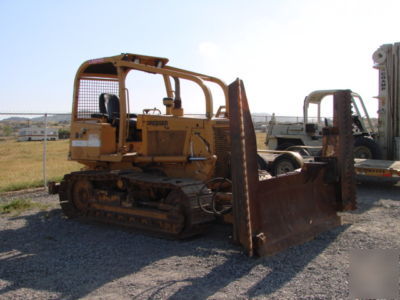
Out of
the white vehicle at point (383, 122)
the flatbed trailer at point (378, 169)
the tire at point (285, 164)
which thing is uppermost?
the white vehicle at point (383, 122)

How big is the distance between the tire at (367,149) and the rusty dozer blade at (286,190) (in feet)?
20.9

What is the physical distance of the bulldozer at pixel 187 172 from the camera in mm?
4777

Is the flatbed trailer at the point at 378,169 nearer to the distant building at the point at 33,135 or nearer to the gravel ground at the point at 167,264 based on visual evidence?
the gravel ground at the point at 167,264

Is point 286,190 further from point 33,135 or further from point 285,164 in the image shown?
point 33,135

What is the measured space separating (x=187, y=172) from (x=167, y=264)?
6.77ft

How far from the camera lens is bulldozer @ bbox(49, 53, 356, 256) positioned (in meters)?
4.78

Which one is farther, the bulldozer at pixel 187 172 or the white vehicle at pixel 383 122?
the white vehicle at pixel 383 122

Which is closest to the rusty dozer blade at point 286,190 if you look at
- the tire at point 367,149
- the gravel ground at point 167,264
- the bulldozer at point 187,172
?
the bulldozer at point 187,172

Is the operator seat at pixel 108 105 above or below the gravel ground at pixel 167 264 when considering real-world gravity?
above

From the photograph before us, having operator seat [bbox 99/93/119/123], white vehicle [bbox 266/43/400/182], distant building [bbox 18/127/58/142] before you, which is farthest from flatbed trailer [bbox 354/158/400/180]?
distant building [bbox 18/127/58/142]

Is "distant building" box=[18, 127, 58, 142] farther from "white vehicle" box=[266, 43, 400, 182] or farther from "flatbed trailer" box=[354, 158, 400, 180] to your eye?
"flatbed trailer" box=[354, 158, 400, 180]

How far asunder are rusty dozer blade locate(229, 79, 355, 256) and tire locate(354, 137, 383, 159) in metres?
6.37

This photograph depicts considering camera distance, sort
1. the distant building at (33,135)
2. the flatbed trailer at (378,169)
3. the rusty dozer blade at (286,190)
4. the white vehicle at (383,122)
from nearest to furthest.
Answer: the rusty dozer blade at (286,190) < the flatbed trailer at (378,169) < the white vehicle at (383,122) < the distant building at (33,135)

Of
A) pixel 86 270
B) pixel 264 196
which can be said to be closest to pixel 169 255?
pixel 86 270
